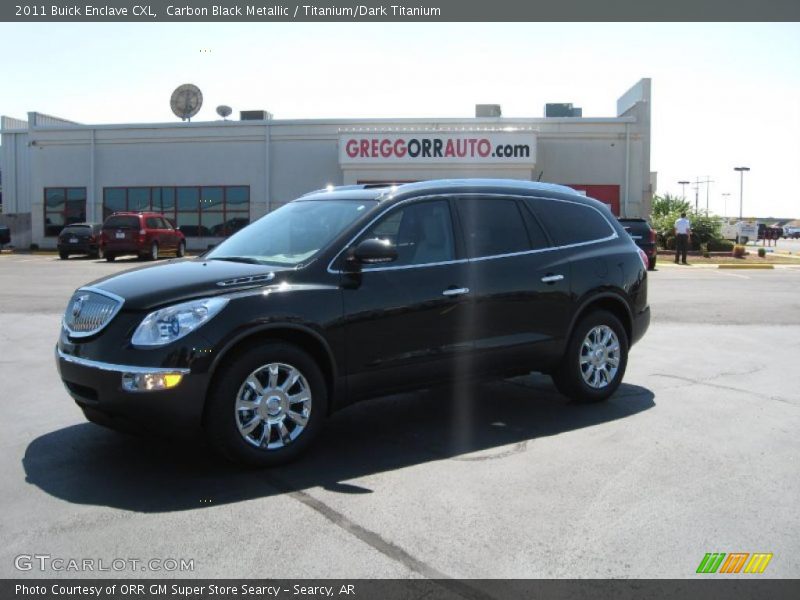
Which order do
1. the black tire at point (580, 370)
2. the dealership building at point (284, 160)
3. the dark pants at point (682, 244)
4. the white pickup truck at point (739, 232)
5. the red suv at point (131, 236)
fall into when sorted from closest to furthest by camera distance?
1. the black tire at point (580, 370)
2. the red suv at point (131, 236)
3. the dark pants at point (682, 244)
4. the dealership building at point (284, 160)
5. the white pickup truck at point (739, 232)

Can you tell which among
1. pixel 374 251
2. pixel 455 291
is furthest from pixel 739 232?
pixel 374 251

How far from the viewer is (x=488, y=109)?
33.4 meters

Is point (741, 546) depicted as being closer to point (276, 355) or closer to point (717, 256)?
point (276, 355)

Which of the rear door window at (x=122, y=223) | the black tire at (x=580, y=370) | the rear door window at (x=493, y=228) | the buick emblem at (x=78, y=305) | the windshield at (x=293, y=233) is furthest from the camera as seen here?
the rear door window at (x=122, y=223)

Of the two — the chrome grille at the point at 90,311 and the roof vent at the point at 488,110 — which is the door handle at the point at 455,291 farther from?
the roof vent at the point at 488,110

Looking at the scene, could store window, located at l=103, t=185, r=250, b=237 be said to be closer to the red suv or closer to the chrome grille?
the red suv

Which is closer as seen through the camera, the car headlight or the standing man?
the car headlight

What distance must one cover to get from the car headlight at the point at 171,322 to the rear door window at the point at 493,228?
2160 millimetres

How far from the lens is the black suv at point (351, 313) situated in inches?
181

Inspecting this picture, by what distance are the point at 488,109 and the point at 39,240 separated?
71.7 ft

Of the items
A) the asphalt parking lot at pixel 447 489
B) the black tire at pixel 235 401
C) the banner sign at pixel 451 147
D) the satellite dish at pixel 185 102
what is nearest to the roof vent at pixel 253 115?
the satellite dish at pixel 185 102

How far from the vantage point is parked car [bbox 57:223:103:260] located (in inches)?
1105

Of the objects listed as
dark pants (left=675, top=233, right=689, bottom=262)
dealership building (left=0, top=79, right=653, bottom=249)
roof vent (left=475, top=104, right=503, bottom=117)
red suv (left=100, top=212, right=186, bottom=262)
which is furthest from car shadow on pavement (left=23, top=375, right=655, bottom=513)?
roof vent (left=475, top=104, right=503, bottom=117)

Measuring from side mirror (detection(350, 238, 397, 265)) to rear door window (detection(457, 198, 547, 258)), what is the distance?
94 cm
